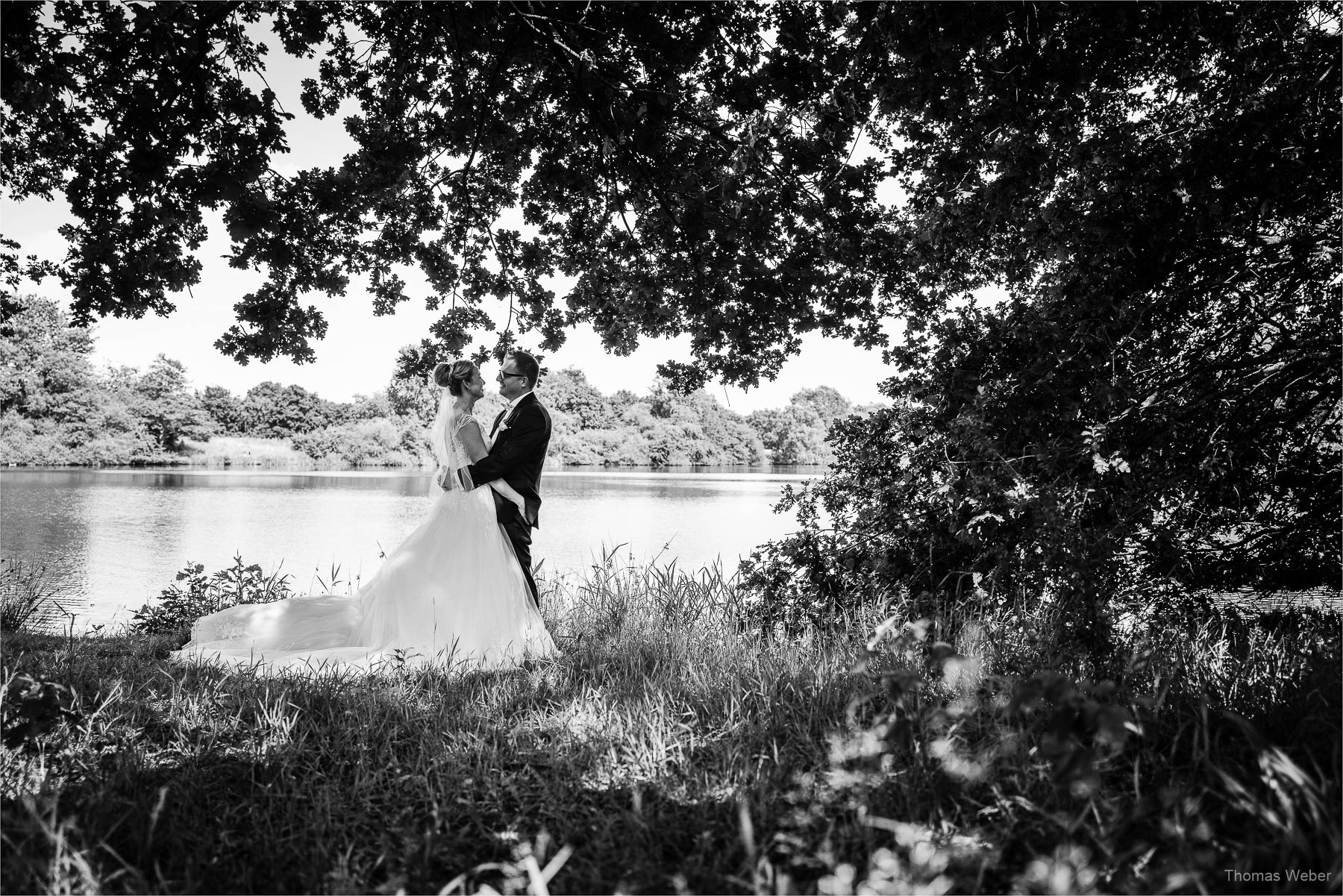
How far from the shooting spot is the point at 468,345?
19.1 ft

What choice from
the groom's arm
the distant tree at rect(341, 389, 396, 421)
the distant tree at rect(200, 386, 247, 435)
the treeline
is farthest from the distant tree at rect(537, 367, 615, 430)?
the groom's arm

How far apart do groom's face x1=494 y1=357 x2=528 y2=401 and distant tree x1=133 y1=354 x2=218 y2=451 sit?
46206mm

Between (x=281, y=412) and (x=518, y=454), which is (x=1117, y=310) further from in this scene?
(x=281, y=412)

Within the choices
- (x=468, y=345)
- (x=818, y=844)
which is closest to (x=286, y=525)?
(x=468, y=345)

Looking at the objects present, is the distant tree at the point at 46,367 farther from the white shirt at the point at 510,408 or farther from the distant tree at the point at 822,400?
the distant tree at the point at 822,400

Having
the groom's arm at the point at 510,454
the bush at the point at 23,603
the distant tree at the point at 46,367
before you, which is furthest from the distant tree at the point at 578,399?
the groom's arm at the point at 510,454

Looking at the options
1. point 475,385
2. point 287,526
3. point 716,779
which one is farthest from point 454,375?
point 287,526

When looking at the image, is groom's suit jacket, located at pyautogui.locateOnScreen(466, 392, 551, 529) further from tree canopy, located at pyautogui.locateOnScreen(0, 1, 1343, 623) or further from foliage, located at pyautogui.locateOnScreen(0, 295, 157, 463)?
foliage, located at pyautogui.locateOnScreen(0, 295, 157, 463)

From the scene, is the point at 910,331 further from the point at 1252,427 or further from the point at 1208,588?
the point at 1208,588

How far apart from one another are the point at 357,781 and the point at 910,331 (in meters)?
4.00

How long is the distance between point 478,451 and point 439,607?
1.16 metres

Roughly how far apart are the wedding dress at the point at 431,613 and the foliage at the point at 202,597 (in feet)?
3.40

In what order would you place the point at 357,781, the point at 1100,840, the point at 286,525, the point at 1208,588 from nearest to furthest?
the point at 1100,840, the point at 357,781, the point at 1208,588, the point at 286,525

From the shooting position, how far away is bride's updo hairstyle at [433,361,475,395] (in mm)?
5051
